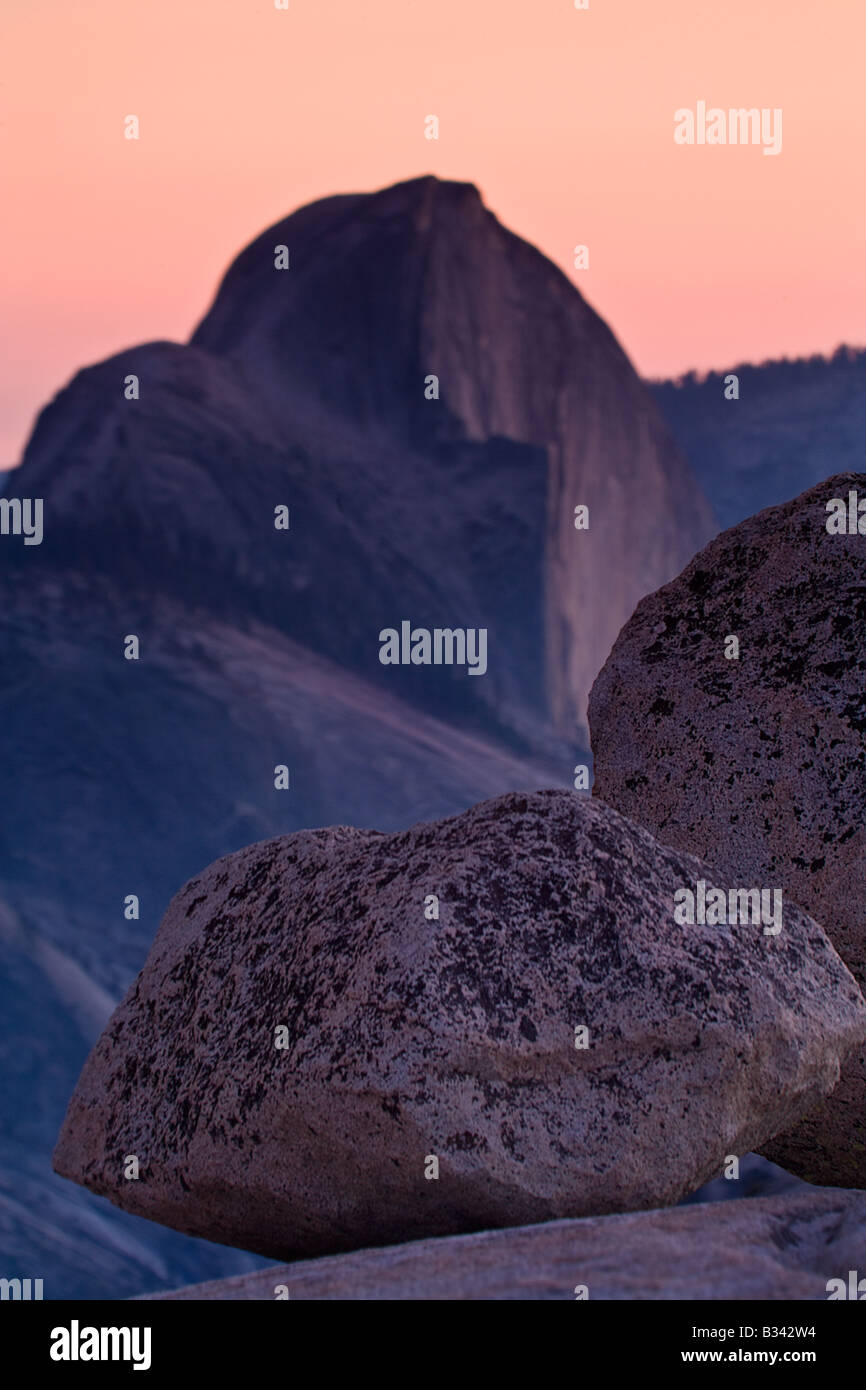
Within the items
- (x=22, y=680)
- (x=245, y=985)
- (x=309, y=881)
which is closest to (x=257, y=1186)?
(x=245, y=985)

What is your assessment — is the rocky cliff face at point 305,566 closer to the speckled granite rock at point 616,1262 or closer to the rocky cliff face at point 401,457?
the rocky cliff face at point 401,457

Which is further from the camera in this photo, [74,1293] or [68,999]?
[68,999]

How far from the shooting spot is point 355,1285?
3490 mm

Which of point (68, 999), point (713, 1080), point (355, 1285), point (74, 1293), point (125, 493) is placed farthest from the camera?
point (125, 493)

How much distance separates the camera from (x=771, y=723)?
18.0 feet

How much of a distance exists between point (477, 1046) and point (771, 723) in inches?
79.9

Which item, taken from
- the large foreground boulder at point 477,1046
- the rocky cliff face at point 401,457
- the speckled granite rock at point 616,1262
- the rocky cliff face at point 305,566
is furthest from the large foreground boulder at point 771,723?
the rocky cliff face at point 401,457

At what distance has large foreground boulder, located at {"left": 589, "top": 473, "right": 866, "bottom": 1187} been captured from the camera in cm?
529

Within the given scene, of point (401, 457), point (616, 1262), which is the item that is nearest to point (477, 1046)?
point (616, 1262)

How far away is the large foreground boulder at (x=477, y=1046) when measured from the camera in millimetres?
3895

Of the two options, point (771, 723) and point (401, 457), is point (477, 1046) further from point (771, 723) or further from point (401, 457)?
point (401, 457)

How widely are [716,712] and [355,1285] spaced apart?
2.64m

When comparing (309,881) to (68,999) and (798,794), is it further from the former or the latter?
(68,999)

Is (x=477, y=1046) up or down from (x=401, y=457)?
down
